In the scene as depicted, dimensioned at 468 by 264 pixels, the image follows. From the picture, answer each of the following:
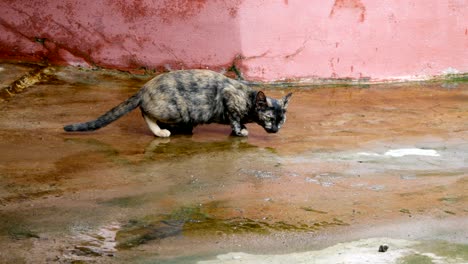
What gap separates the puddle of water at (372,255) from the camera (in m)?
4.86

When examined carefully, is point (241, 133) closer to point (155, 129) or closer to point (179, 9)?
point (155, 129)

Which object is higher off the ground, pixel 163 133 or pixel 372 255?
pixel 163 133

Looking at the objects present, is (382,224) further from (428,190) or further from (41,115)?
(41,115)

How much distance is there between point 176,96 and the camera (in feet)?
25.3

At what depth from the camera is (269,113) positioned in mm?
7785

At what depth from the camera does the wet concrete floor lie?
16.7ft

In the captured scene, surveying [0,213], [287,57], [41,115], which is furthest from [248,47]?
[0,213]

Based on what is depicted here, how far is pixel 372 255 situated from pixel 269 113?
118 inches

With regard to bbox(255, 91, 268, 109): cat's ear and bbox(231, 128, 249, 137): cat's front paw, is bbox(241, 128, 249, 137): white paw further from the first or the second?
bbox(255, 91, 268, 109): cat's ear

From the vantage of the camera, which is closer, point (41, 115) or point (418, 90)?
point (41, 115)

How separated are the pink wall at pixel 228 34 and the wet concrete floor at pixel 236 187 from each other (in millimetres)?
1111

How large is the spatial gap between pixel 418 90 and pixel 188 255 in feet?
18.8

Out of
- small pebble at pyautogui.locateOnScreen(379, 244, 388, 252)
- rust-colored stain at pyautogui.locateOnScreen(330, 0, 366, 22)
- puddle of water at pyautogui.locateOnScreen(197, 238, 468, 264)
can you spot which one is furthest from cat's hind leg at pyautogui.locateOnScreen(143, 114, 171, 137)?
rust-colored stain at pyautogui.locateOnScreen(330, 0, 366, 22)

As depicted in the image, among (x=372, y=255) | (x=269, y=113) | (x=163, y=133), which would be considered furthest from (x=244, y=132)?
(x=372, y=255)
